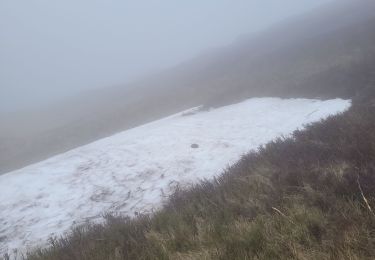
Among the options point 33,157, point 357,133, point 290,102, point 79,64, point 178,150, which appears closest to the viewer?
point 357,133

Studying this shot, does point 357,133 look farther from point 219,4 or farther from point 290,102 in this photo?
point 219,4

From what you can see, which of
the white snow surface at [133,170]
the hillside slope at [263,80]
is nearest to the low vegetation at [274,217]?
the white snow surface at [133,170]

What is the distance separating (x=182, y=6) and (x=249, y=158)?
608 ft

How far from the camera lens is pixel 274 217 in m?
3.75

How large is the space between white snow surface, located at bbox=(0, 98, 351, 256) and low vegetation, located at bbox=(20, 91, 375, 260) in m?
1.43

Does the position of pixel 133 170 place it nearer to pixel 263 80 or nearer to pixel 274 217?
pixel 274 217

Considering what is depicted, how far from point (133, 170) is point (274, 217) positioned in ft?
19.3

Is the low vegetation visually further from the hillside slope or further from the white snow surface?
the hillside slope

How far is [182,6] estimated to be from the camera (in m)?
180

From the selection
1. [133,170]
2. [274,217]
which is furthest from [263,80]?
[274,217]

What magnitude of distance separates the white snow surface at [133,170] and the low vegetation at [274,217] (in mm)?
1427

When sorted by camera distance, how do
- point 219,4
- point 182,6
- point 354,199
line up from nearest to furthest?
point 354,199, point 219,4, point 182,6

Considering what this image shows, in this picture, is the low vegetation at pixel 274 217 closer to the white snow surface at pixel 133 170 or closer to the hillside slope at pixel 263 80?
the white snow surface at pixel 133 170

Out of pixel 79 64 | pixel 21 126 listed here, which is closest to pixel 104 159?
pixel 21 126
